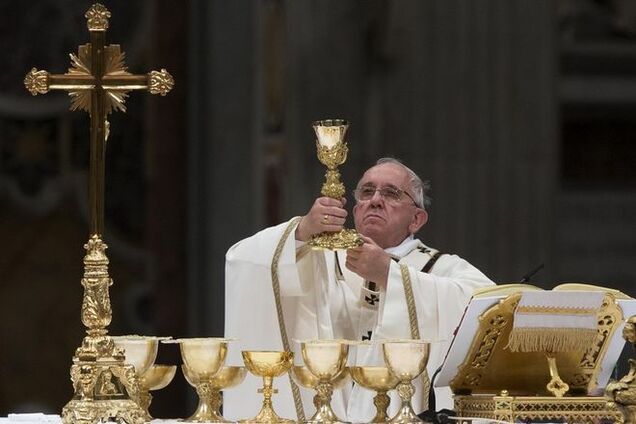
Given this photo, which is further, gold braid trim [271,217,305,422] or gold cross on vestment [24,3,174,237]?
gold braid trim [271,217,305,422]

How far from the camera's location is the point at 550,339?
6645 mm

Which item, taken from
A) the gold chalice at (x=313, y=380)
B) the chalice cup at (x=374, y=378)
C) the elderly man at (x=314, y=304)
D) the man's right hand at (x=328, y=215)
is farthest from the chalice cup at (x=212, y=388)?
the elderly man at (x=314, y=304)

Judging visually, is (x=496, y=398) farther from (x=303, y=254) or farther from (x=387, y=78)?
(x=387, y=78)

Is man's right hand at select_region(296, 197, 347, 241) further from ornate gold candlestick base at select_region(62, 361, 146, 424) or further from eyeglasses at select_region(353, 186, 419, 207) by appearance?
eyeglasses at select_region(353, 186, 419, 207)

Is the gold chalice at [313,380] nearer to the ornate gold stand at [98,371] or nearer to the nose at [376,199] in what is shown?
the ornate gold stand at [98,371]

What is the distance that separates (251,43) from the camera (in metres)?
11.1

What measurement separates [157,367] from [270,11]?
4074 millimetres

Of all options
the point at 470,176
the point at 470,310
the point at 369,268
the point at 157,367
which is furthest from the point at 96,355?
the point at 470,176

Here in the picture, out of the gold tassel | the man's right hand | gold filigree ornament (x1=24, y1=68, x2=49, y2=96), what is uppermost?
gold filigree ornament (x1=24, y1=68, x2=49, y2=96)

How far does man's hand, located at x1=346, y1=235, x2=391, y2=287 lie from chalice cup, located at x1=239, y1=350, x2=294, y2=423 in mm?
1453

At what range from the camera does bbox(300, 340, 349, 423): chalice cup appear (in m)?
6.36

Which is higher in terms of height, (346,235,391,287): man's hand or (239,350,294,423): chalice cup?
(346,235,391,287): man's hand

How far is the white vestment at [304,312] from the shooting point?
8.08 m

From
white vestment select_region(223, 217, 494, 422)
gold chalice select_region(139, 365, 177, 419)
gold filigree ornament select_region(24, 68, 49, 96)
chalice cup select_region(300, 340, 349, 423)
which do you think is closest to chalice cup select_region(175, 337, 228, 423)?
gold chalice select_region(139, 365, 177, 419)
